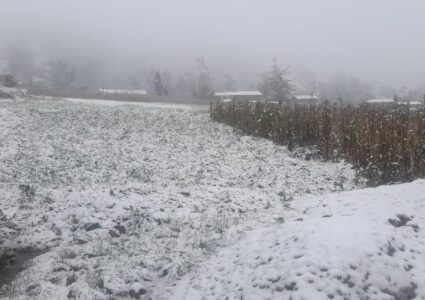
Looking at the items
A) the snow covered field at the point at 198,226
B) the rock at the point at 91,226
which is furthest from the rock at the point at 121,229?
the rock at the point at 91,226

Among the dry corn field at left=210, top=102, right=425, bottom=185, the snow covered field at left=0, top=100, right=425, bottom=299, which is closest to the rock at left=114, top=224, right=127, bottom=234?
the snow covered field at left=0, top=100, right=425, bottom=299

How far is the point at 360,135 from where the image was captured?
1036cm

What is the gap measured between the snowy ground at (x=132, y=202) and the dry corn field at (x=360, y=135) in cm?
76

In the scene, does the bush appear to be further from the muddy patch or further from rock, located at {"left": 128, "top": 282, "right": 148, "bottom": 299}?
rock, located at {"left": 128, "top": 282, "right": 148, "bottom": 299}

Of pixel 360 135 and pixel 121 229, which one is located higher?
pixel 360 135

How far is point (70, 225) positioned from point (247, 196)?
345 cm

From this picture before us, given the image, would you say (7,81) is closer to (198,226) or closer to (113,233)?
(113,233)

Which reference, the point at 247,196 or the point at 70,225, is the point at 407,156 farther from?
the point at 70,225

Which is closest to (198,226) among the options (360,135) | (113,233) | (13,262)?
(113,233)

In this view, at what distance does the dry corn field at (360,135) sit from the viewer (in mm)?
8664

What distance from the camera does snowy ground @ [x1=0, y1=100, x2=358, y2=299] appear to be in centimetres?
527

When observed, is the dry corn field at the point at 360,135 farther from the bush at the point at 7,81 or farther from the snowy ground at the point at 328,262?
the bush at the point at 7,81

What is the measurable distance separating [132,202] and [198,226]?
1.55 meters

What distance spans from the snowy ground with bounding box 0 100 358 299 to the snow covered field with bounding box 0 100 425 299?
0.03 m
